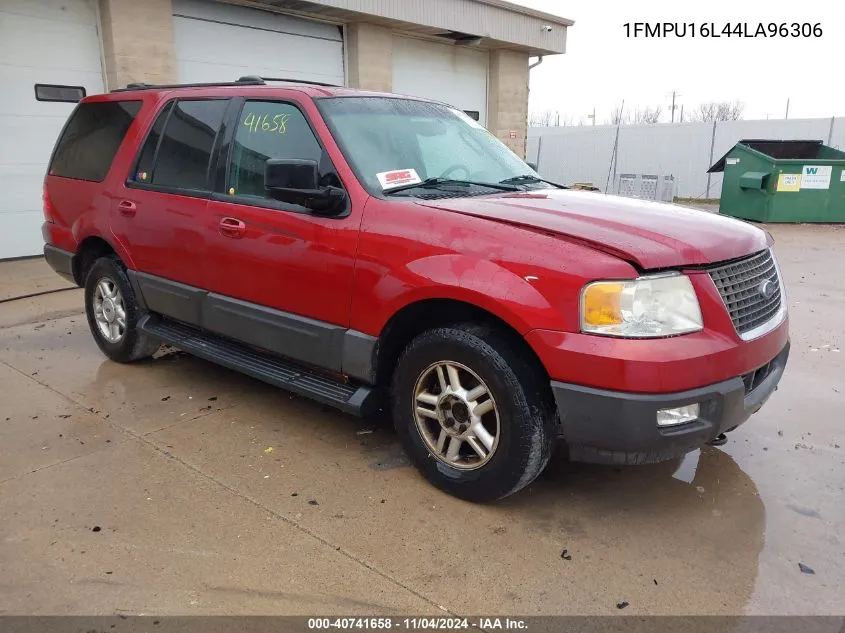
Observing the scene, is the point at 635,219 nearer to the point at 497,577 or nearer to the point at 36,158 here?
the point at 497,577

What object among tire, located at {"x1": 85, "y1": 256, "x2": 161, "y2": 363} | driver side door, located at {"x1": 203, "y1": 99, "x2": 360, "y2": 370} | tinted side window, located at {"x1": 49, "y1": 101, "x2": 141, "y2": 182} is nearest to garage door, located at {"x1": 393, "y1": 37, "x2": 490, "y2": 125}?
tinted side window, located at {"x1": 49, "y1": 101, "x2": 141, "y2": 182}

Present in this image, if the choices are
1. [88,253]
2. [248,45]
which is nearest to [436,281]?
[88,253]

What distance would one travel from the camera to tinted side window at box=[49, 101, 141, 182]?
4887 mm

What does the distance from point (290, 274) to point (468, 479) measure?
1.41 metres

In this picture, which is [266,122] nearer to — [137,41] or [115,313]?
[115,313]

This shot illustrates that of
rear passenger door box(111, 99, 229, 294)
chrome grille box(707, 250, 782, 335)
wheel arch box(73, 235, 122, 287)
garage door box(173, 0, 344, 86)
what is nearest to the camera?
chrome grille box(707, 250, 782, 335)

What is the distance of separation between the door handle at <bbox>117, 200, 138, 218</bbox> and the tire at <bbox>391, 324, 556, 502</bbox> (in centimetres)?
242

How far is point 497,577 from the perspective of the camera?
2.66 meters

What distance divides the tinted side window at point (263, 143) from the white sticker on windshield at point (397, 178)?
1.01 feet

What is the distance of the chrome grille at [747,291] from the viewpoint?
2.84 metres

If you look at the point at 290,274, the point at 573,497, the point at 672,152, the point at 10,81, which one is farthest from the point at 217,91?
the point at 672,152

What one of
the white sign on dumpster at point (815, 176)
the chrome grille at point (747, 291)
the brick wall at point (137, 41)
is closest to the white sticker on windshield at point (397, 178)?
the chrome grille at point (747, 291)

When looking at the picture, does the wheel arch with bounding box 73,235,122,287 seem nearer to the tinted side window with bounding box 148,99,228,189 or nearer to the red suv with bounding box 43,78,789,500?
the red suv with bounding box 43,78,789,500

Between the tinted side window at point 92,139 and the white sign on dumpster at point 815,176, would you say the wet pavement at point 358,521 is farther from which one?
the white sign on dumpster at point 815,176
